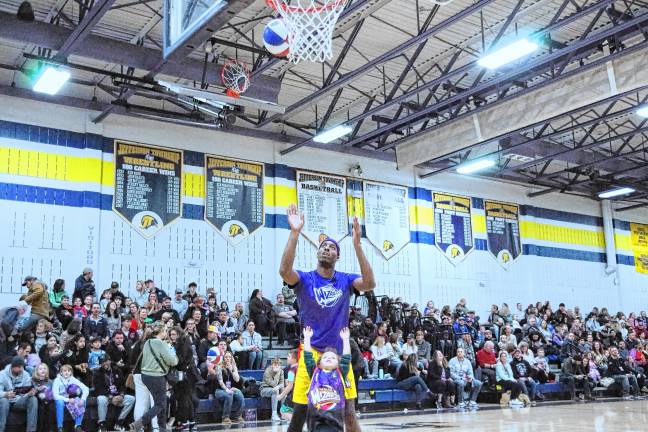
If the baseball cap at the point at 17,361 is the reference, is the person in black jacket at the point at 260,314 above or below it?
above

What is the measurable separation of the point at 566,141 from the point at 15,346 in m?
17.4

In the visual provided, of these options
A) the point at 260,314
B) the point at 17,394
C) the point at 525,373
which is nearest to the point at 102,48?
the point at 17,394

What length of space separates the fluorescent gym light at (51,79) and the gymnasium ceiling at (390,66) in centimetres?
28

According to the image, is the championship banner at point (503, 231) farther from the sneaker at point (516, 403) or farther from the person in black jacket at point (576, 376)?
the sneaker at point (516, 403)

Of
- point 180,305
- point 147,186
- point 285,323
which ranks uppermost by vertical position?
point 147,186

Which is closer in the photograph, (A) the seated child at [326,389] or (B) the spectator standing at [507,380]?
(A) the seated child at [326,389]

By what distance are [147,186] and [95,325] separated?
5.09m

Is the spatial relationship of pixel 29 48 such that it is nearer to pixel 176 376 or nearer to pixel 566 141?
pixel 176 376

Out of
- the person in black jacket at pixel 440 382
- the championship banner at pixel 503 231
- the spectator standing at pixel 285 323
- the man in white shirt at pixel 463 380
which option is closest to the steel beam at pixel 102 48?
the spectator standing at pixel 285 323

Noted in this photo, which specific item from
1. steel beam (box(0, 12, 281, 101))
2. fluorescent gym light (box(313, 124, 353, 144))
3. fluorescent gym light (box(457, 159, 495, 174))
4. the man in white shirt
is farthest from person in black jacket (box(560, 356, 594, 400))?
steel beam (box(0, 12, 281, 101))

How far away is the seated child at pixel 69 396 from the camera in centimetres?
1073

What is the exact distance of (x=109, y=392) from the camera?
11695 millimetres

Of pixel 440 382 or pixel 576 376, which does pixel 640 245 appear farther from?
pixel 440 382

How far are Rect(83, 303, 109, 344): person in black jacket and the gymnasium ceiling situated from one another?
15.5 feet
